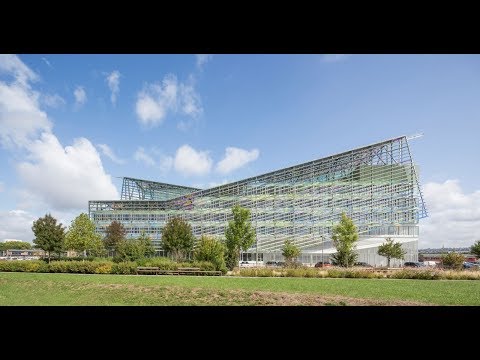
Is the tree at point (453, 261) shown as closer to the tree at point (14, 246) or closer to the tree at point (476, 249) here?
the tree at point (476, 249)

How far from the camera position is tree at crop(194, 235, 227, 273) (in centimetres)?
2889

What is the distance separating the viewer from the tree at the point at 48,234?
3803 centimetres

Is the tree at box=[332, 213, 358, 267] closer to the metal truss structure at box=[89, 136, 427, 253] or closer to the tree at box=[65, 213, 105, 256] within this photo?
the metal truss structure at box=[89, 136, 427, 253]

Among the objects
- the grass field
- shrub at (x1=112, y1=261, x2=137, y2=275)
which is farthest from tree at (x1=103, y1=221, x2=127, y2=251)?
the grass field

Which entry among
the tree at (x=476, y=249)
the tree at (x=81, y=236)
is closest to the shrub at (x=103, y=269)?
the tree at (x=81, y=236)

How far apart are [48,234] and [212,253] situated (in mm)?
18792

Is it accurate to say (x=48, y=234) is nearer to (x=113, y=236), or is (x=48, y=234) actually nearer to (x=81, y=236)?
(x=81, y=236)

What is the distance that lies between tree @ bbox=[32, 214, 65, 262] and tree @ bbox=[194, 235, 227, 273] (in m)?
16.1

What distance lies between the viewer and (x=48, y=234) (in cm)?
3825
